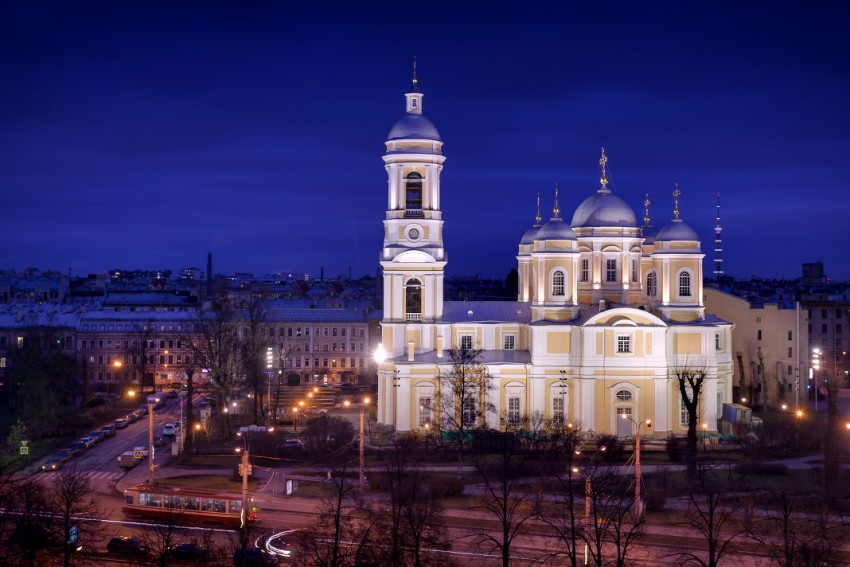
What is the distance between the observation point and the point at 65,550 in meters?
27.5

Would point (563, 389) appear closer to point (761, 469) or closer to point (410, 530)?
point (761, 469)

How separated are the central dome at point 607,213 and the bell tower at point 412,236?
8283 mm

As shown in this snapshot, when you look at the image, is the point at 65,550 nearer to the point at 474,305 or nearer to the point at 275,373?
the point at 474,305

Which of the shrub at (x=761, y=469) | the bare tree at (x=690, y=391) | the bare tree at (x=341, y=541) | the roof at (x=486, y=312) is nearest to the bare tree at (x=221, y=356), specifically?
the roof at (x=486, y=312)

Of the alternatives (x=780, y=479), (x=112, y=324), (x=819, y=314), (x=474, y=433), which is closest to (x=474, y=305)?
(x=474, y=433)

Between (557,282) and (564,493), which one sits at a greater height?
(557,282)

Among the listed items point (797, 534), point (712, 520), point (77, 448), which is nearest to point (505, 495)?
point (712, 520)

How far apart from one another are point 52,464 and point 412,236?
2030 centimetres

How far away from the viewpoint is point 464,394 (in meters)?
50.3

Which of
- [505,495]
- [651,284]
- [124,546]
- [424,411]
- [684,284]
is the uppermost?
[651,284]

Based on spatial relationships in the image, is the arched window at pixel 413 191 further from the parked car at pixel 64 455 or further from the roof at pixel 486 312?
the parked car at pixel 64 455

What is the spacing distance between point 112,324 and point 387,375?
122 feet

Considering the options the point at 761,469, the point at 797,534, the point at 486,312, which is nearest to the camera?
the point at 797,534

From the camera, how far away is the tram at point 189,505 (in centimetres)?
3469
